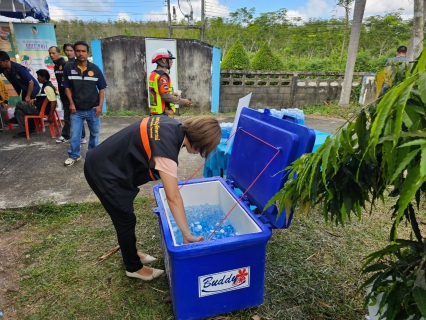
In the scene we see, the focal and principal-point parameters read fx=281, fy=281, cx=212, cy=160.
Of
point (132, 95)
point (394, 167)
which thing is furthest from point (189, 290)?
point (132, 95)

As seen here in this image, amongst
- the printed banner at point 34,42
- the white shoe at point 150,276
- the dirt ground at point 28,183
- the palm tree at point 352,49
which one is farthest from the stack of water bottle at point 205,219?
the palm tree at point 352,49

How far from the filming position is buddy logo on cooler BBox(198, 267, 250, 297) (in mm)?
1653

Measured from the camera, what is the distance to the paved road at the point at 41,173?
332cm

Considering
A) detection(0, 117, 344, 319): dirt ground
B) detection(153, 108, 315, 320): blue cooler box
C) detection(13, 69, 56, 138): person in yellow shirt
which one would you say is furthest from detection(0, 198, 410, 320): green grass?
Result: detection(13, 69, 56, 138): person in yellow shirt

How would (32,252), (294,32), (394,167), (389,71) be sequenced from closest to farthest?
(394,167) < (389,71) < (32,252) < (294,32)

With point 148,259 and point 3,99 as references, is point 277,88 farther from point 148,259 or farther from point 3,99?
point 148,259

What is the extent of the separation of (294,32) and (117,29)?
44.5 feet

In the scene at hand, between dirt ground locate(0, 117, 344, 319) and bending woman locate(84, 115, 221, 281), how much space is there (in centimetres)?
104

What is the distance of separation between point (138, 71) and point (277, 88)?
13.5ft

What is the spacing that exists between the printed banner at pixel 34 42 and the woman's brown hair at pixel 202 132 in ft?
19.8

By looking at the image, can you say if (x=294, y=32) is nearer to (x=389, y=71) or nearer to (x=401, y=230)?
(x=401, y=230)

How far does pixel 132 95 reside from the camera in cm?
782

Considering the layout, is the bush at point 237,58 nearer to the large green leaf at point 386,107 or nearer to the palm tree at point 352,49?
the palm tree at point 352,49

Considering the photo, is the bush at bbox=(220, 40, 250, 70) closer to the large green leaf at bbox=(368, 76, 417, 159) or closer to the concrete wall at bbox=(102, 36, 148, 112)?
the concrete wall at bbox=(102, 36, 148, 112)
